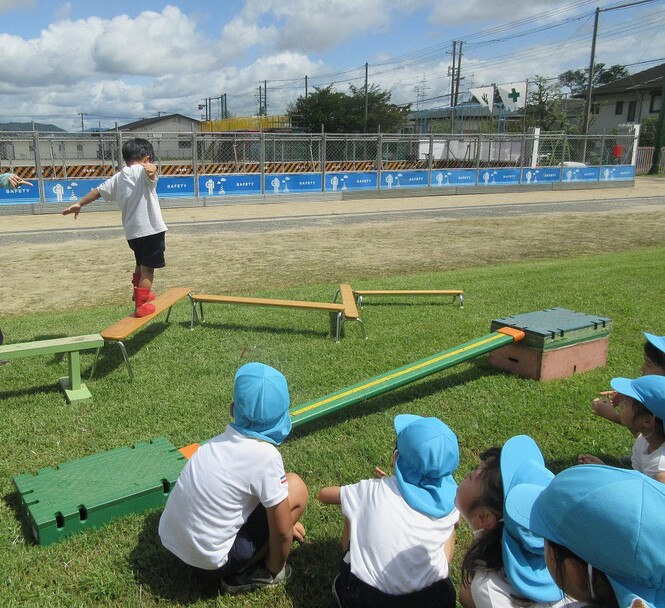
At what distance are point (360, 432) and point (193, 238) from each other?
10.2 m

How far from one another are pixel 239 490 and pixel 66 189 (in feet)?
59.1

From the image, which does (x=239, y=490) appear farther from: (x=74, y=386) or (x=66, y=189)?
(x=66, y=189)

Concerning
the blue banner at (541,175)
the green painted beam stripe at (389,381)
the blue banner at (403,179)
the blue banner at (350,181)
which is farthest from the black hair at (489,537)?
the blue banner at (541,175)

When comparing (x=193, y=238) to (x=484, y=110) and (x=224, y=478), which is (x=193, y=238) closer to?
(x=224, y=478)

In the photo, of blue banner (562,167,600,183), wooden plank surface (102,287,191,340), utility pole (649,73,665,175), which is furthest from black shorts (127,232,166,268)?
utility pole (649,73,665,175)

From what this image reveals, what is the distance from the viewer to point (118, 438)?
3.99 m

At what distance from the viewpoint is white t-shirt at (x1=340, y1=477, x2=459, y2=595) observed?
221cm

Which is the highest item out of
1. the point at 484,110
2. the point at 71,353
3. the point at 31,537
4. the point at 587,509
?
the point at 484,110

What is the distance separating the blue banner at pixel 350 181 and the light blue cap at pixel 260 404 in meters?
20.8

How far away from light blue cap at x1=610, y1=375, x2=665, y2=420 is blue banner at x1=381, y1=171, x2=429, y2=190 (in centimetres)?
2141

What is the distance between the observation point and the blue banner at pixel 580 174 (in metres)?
28.5

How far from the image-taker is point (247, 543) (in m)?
2.56

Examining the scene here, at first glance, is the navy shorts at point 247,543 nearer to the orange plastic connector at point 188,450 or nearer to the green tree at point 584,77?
the orange plastic connector at point 188,450

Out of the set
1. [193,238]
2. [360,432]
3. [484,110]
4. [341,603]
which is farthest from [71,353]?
[484,110]
